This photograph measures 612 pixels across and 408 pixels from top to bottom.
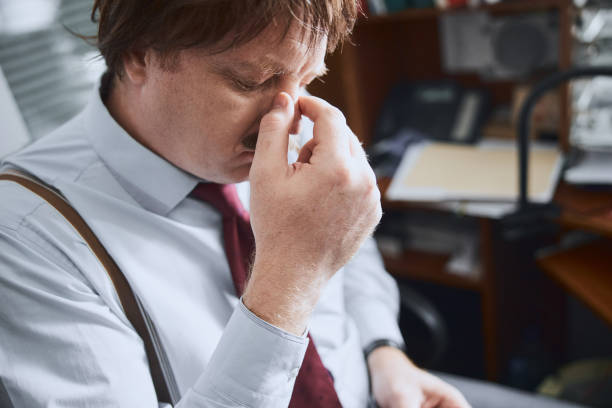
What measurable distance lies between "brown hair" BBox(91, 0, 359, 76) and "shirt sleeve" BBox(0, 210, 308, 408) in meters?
0.31

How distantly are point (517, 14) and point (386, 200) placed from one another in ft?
2.47

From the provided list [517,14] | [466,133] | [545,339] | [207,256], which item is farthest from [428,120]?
[207,256]

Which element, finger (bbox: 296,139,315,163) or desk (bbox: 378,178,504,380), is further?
desk (bbox: 378,178,504,380)

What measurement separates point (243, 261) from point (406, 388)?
→ 1.35 ft

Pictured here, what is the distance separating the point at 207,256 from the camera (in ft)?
2.78

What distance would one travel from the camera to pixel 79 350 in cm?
65

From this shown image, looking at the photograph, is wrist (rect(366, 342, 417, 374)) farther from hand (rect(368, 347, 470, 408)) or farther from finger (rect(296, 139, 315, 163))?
finger (rect(296, 139, 315, 163))

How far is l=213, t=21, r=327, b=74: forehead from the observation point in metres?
0.67

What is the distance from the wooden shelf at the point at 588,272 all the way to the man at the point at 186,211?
→ 78cm

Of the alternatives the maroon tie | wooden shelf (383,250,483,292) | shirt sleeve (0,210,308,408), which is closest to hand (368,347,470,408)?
the maroon tie

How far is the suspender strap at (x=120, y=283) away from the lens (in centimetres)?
73

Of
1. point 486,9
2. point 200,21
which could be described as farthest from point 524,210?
point 200,21

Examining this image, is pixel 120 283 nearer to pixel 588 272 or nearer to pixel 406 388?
pixel 406 388

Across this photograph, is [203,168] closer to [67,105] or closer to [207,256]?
[207,256]
